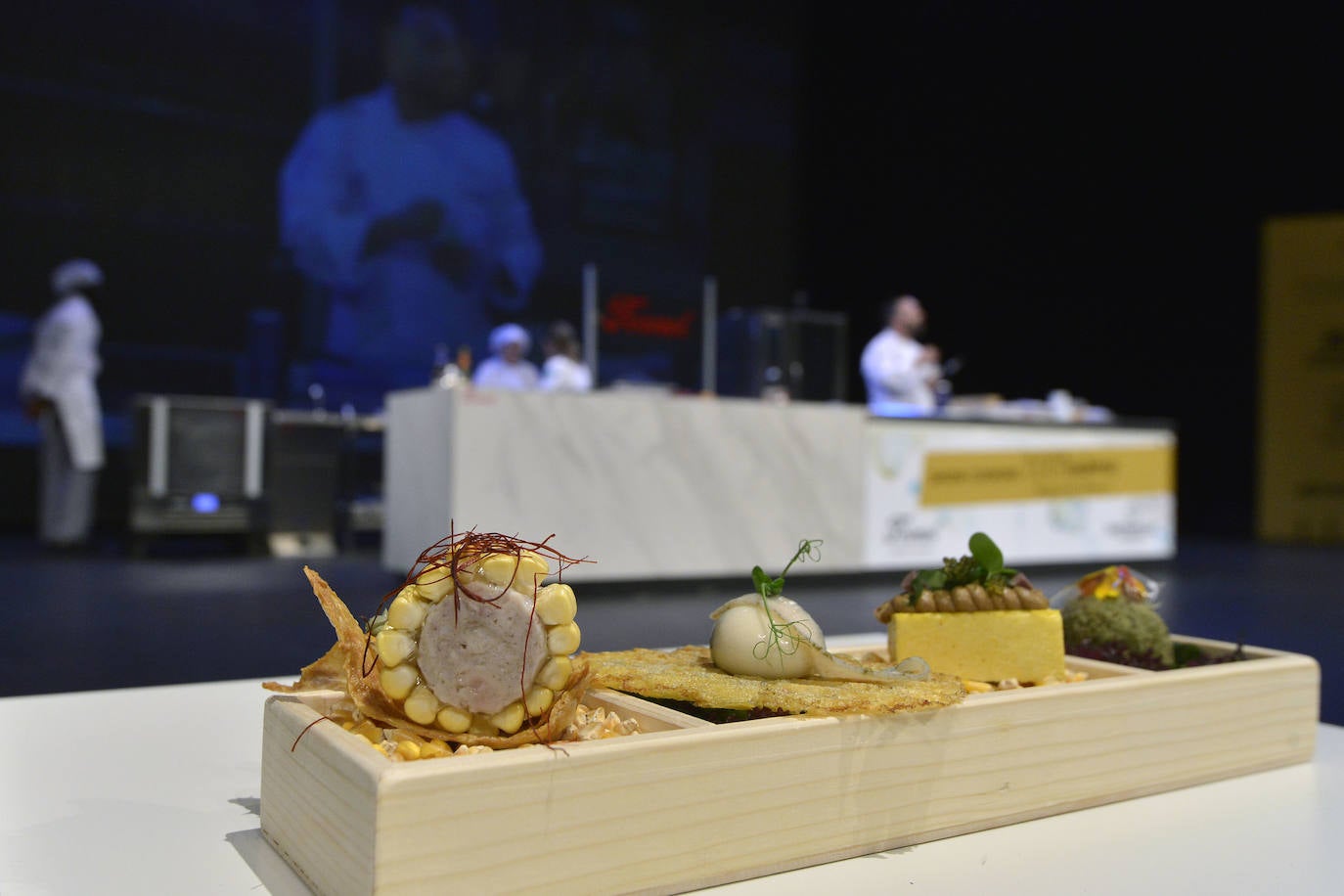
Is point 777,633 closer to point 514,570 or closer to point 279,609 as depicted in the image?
point 514,570

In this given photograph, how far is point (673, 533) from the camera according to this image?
5301mm

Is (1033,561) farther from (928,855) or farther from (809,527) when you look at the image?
(928,855)

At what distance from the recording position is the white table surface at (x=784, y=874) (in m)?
1.41

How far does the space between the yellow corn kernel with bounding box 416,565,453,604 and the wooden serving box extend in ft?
0.61

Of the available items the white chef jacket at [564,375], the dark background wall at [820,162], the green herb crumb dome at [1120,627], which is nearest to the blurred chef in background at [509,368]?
the white chef jacket at [564,375]

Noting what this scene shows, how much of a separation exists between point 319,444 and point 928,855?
6657 millimetres

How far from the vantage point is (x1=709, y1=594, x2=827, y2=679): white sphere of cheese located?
5.72ft

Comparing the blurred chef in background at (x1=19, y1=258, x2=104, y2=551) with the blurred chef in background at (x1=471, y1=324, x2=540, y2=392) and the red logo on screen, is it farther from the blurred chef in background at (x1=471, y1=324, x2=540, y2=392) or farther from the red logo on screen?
the red logo on screen

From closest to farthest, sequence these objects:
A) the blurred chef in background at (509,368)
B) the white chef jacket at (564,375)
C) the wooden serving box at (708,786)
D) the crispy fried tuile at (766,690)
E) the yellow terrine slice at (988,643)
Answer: the wooden serving box at (708,786)
the crispy fried tuile at (766,690)
the yellow terrine slice at (988,643)
the white chef jacket at (564,375)
the blurred chef in background at (509,368)

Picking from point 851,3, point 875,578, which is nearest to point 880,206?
point 851,3

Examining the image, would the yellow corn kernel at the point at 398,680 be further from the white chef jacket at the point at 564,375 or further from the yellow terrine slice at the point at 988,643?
the white chef jacket at the point at 564,375

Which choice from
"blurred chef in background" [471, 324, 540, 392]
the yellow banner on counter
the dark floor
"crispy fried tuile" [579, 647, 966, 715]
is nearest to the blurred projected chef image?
"blurred chef in background" [471, 324, 540, 392]

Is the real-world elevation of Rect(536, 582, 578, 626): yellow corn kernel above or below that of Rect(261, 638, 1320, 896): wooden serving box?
above

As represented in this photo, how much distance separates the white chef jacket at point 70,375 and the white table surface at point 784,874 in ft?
18.0
